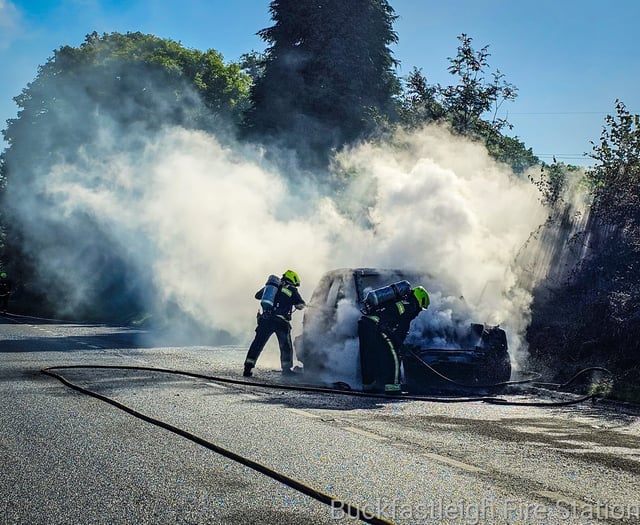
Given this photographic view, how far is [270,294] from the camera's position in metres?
14.3

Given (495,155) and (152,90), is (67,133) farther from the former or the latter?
(495,155)

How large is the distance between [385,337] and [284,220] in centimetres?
1780

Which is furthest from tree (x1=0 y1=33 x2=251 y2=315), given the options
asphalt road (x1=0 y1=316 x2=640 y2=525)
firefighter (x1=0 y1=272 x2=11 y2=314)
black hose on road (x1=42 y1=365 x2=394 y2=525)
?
black hose on road (x1=42 y1=365 x2=394 y2=525)

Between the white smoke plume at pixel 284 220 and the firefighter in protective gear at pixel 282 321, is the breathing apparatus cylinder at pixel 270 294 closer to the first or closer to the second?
the firefighter in protective gear at pixel 282 321

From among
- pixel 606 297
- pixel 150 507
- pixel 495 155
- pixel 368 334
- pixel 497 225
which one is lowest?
pixel 150 507

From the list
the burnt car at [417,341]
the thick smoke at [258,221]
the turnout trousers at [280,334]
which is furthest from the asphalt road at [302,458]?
the thick smoke at [258,221]

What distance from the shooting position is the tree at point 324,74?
3600 centimetres

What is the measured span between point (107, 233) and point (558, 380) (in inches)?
1325

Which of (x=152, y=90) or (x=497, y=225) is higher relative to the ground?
(x=152, y=90)

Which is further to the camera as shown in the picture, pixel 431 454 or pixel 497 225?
pixel 497 225

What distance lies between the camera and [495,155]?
88.2ft

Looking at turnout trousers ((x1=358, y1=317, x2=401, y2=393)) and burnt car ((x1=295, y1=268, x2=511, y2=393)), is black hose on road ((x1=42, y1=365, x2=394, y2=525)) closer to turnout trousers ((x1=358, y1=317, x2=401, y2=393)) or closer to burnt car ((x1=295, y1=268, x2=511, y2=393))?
turnout trousers ((x1=358, y1=317, x2=401, y2=393))

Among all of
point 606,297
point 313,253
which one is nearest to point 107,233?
point 313,253

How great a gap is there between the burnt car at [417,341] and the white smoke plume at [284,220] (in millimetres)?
73
